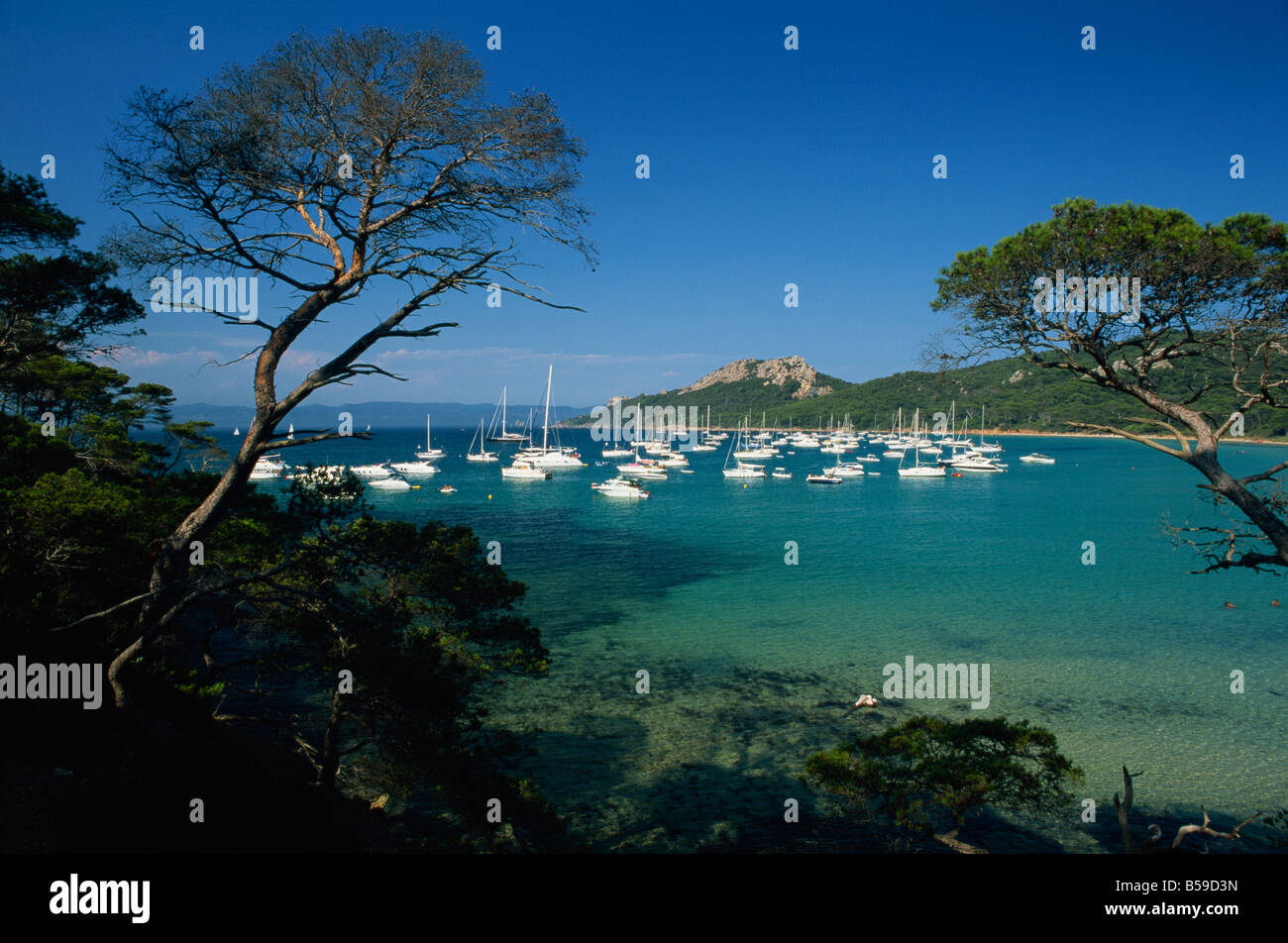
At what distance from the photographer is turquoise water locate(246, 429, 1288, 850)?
1392 centimetres

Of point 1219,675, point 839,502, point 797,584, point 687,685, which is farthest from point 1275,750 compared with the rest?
point 839,502

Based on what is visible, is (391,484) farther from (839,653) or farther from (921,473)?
(921,473)

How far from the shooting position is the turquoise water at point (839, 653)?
1392cm

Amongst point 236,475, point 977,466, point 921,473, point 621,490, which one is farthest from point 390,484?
point 977,466

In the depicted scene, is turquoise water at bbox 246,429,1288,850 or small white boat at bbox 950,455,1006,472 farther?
small white boat at bbox 950,455,1006,472

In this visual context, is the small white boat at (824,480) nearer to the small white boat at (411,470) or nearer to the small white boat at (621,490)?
the small white boat at (621,490)

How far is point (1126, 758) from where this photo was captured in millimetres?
14945

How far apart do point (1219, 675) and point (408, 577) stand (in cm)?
2420

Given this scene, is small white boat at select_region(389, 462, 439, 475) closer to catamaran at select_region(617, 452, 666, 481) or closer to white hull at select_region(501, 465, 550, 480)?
white hull at select_region(501, 465, 550, 480)

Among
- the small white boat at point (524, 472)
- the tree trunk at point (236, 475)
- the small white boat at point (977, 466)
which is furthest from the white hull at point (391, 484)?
the small white boat at point (977, 466)

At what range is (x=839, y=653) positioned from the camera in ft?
71.5

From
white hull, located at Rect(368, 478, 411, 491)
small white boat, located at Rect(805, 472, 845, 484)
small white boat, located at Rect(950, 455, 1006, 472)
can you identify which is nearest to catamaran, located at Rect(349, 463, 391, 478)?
white hull, located at Rect(368, 478, 411, 491)
